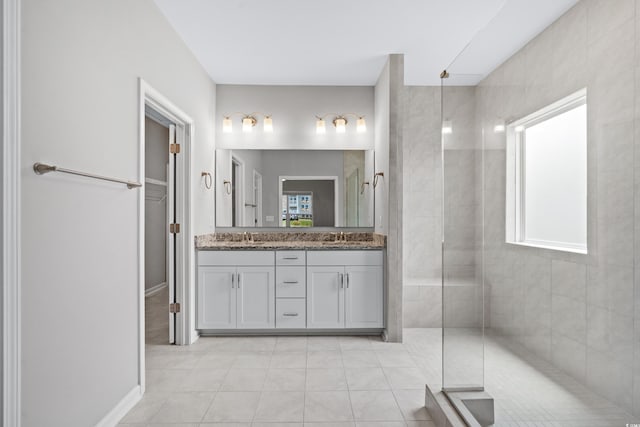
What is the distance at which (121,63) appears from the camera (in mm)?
2027

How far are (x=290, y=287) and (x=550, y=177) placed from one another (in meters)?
2.53

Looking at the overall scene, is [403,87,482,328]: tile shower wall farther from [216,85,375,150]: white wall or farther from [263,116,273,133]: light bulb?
[263,116,273,133]: light bulb

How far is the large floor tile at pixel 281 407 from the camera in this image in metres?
2.02

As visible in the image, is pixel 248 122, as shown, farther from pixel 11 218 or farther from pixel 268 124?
pixel 11 218

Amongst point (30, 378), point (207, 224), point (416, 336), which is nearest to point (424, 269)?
point (416, 336)

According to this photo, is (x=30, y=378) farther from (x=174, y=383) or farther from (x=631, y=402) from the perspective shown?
(x=631, y=402)

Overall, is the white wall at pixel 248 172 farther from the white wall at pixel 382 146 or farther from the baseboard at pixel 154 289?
the baseboard at pixel 154 289

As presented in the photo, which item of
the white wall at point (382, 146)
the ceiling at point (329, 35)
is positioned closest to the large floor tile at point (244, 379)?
the white wall at point (382, 146)

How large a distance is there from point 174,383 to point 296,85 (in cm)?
305

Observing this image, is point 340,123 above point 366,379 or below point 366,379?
above

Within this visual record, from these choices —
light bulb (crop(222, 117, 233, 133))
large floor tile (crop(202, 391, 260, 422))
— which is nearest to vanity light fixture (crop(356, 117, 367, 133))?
light bulb (crop(222, 117, 233, 133))

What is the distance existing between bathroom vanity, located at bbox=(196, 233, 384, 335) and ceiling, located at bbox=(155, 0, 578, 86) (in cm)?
172

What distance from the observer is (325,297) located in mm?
3396

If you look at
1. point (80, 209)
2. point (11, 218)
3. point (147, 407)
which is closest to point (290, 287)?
point (147, 407)
